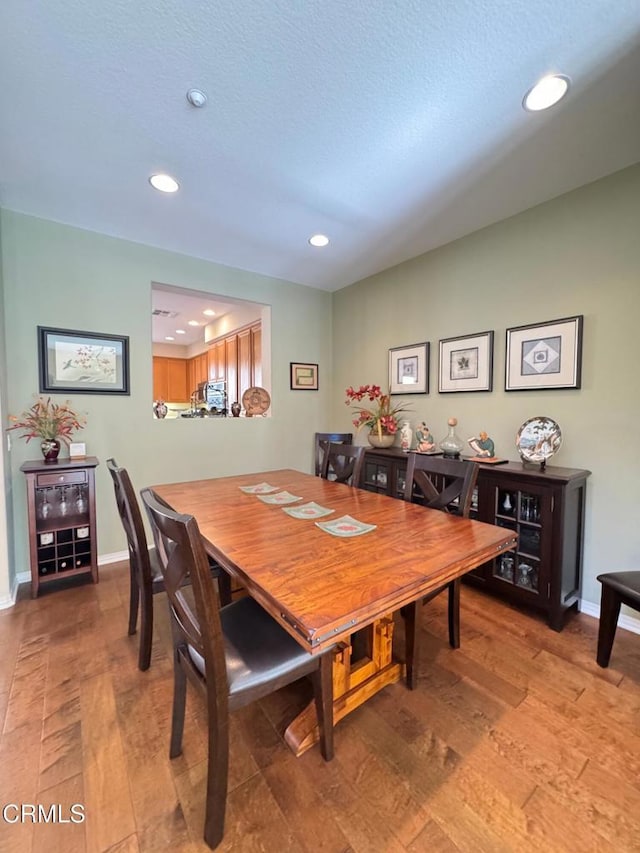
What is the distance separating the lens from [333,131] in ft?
5.71

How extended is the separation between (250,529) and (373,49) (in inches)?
77.8

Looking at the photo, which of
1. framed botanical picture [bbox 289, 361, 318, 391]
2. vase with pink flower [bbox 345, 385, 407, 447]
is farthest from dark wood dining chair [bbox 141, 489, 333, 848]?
framed botanical picture [bbox 289, 361, 318, 391]

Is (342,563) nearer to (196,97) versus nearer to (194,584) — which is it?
(194,584)

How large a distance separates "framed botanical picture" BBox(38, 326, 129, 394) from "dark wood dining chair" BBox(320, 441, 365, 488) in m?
1.85

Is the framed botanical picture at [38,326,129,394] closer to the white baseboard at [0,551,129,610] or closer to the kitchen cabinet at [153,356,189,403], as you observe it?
the white baseboard at [0,551,129,610]

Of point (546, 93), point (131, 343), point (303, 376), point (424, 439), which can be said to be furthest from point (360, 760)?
point (303, 376)

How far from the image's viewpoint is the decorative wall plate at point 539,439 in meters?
2.26

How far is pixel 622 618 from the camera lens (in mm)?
2084

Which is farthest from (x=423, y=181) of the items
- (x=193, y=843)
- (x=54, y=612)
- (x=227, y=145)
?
(x=54, y=612)

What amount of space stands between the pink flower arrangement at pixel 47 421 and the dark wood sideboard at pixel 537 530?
304cm

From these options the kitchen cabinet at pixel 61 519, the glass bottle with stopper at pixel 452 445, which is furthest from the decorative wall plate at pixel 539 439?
the kitchen cabinet at pixel 61 519

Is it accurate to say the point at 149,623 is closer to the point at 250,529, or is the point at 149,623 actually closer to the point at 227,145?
the point at 250,529

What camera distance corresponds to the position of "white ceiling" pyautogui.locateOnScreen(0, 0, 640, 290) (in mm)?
1254

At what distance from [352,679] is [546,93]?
8.79 feet
